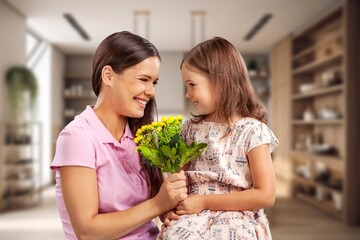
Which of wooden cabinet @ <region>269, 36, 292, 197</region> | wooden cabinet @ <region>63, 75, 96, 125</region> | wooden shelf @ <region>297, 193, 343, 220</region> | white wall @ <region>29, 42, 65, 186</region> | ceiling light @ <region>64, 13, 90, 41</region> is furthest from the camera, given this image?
wooden cabinet @ <region>63, 75, 96, 125</region>

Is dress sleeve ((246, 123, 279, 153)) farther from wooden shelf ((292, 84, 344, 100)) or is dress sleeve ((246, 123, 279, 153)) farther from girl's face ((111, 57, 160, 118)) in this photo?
wooden shelf ((292, 84, 344, 100))

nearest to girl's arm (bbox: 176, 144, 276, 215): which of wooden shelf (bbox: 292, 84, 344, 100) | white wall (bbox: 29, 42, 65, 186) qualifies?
wooden shelf (bbox: 292, 84, 344, 100)

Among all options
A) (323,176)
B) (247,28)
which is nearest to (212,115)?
(323,176)

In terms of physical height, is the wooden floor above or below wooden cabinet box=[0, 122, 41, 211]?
below

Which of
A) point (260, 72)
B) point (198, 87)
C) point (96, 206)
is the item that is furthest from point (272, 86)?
point (96, 206)

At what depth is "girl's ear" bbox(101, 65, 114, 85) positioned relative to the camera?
1317 mm

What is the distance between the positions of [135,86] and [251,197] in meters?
0.42

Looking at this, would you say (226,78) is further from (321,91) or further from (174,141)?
(321,91)

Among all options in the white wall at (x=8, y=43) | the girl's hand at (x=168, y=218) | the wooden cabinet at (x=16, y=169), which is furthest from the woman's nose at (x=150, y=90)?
the white wall at (x=8, y=43)

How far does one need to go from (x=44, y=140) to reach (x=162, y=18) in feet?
12.8

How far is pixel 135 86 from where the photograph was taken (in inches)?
51.2

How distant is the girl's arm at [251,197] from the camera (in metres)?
1.26

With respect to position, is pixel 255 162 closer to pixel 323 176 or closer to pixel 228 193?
pixel 228 193

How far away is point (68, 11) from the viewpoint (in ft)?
23.5
